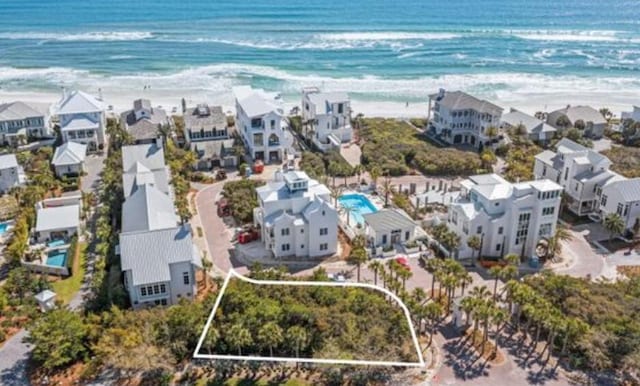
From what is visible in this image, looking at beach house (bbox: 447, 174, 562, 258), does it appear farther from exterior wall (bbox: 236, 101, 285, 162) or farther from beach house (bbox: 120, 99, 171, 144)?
beach house (bbox: 120, 99, 171, 144)

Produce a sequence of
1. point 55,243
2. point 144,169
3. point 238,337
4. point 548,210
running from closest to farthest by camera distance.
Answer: point 238,337
point 548,210
point 55,243
point 144,169

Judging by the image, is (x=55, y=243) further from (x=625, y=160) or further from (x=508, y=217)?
(x=625, y=160)

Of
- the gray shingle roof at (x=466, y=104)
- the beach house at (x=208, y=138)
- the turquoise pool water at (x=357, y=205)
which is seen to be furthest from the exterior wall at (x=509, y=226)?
the beach house at (x=208, y=138)

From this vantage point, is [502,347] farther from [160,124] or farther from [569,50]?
[569,50]

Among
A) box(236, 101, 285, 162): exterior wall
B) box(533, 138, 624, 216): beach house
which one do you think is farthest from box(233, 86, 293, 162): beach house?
box(533, 138, 624, 216): beach house

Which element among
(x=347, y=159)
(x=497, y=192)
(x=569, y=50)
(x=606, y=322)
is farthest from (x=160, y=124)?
(x=569, y=50)

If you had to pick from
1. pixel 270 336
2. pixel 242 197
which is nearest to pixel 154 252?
pixel 270 336

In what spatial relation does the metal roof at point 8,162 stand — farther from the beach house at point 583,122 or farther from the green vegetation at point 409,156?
the beach house at point 583,122
